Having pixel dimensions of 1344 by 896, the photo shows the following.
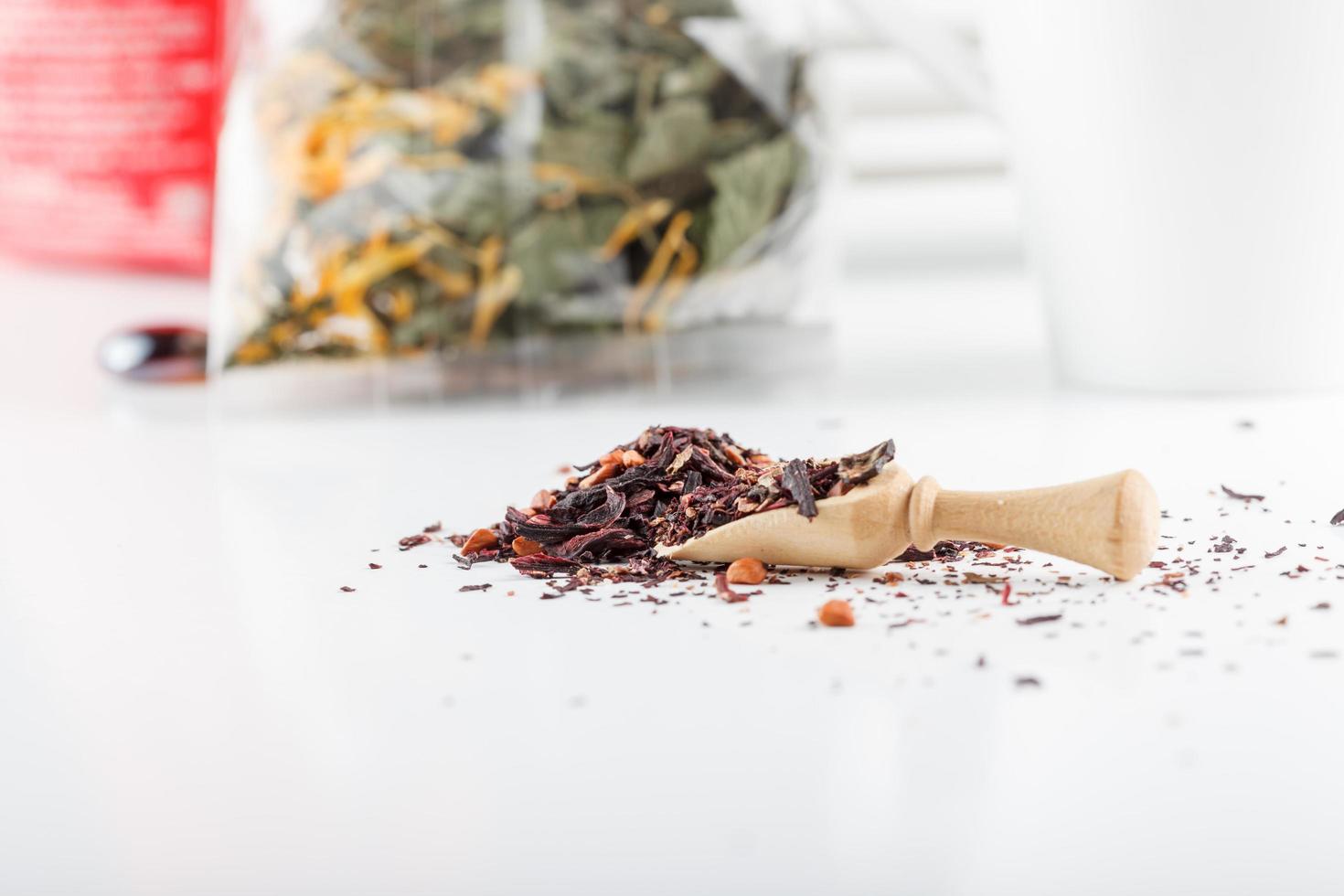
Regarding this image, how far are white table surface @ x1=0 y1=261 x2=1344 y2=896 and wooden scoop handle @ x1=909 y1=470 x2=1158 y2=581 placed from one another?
18mm

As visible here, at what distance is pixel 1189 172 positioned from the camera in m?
0.89

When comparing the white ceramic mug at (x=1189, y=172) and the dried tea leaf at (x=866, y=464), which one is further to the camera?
the white ceramic mug at (x=1189, y=172)

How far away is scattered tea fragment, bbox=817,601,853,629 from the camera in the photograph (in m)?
0.51

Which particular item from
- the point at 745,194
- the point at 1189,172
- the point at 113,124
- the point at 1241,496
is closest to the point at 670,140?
the point at 745,194

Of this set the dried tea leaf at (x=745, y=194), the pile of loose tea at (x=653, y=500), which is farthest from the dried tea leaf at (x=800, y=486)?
the dried tea leaf at (x=745, y=194)

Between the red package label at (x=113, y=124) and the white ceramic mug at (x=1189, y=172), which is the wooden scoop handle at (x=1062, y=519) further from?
the red package label at (x=113, y=124)

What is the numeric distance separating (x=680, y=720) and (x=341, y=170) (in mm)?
598

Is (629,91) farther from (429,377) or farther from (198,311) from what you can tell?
(198,311)

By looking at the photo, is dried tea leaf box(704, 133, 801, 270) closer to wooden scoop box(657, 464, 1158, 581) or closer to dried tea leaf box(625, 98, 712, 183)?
dried tea leaf box(625, 98, 712, 183)

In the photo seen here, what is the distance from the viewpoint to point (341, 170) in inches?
36.8

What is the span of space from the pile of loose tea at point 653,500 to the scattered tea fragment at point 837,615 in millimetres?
61

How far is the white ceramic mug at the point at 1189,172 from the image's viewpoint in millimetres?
859

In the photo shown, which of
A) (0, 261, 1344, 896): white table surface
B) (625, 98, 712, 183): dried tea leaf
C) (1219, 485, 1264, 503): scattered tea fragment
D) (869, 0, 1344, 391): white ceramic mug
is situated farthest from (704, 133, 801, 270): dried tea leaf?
(1219, 485, 1264, 503): scattered tea fragment

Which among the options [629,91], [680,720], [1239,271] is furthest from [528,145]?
[680,720]
